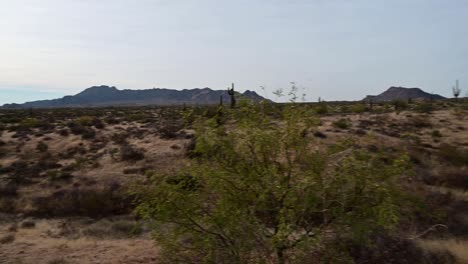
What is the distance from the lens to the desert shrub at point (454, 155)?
72.3 feet

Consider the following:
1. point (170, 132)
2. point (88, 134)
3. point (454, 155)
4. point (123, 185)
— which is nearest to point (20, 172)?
point (123, 185)

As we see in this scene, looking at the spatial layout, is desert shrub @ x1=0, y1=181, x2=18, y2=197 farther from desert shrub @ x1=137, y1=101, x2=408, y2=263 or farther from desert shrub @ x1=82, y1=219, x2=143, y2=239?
desert shrub @ x1=137, y1=101, x2=408, y2=263

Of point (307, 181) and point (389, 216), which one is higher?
point (307, 181)

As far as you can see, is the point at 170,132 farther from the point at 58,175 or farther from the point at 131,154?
the point at 58,175

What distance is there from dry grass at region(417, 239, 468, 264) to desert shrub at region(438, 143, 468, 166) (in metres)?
11.2

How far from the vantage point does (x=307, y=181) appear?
23.0 ft

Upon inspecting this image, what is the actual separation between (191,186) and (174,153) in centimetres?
1737

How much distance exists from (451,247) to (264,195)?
21.4ft

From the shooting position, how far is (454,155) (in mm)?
22984

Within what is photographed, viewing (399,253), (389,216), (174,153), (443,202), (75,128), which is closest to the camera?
(389,216)

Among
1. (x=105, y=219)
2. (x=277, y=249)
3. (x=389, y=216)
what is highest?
(x=389, y=216)

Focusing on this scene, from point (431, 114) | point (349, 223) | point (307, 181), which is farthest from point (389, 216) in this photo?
point (431, 114)

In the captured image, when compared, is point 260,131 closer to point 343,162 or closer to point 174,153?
point 343,162

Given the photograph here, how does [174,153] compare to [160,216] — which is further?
[174,153]
